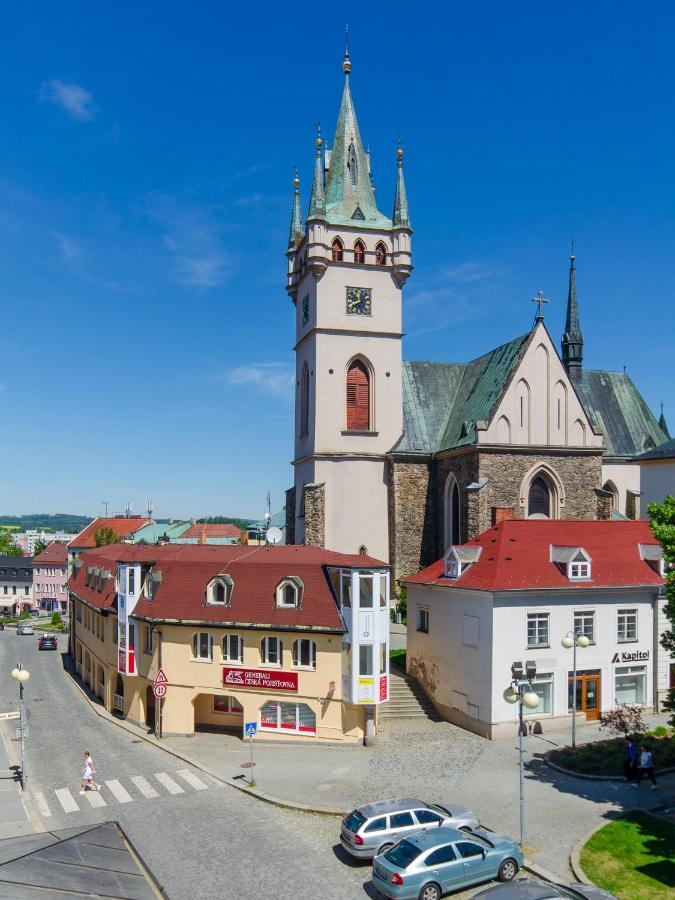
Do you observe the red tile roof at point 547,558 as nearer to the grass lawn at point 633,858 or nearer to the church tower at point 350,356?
the grass lawn at point 633,858

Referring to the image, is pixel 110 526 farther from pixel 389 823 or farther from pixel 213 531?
pixel 389 823

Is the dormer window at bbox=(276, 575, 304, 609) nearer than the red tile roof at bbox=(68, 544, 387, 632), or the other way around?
the red tile roof at bbox=(68, 544, 387, 632)

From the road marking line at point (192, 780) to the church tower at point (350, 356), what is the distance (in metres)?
23.1

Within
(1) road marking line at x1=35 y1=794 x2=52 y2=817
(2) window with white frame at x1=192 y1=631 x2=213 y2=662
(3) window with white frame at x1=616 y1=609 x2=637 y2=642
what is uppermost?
(3) window with white frame at x1=616 y1=609 x2=637 y2=642

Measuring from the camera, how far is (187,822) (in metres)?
22.4

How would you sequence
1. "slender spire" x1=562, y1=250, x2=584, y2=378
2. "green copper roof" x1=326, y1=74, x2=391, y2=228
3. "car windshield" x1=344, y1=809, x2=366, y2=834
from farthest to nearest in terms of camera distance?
"slender spire" x1=562, y1=250, x2=584, y2=378 → "green copper roof" x1=326, y1=74, x2=391, y2=228 → "car windshield" x1=344, y1=809, x2=366, y2=834

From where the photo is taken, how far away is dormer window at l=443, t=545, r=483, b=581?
113ft

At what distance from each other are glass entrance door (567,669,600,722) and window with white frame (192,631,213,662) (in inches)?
611

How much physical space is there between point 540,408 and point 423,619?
683 inches

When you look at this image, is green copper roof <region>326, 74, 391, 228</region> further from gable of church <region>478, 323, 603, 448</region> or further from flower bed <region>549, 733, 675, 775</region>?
flower bed <region>549, 733, 675, 775</region>

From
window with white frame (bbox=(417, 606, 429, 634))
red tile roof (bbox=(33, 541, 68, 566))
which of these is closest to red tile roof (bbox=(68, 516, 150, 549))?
red tile roof (bbox=(33, 541, 68, 566))

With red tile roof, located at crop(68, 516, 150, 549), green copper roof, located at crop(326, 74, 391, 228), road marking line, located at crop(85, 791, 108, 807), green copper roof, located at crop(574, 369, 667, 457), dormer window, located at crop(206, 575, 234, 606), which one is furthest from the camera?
red tile roof, located at crop(68, 516, 150, 549)

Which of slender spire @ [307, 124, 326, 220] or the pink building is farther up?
slender spire @ [307, 124, 326, 220]

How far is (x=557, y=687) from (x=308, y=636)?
35.9 feet
